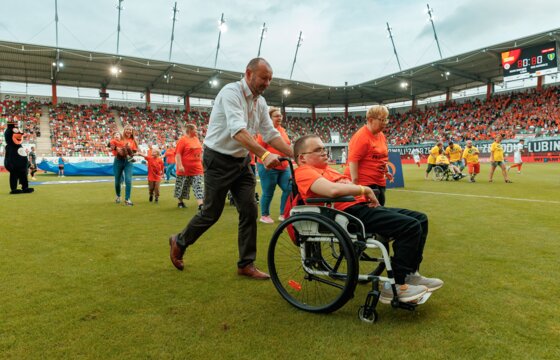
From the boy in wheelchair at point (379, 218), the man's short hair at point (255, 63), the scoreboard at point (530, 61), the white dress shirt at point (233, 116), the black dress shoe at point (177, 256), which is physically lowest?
the black dress shoe at point (177, 256)

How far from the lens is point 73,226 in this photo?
5195 mm

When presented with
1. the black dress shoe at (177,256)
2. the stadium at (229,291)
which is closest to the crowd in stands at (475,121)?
the stadium at (229,291)

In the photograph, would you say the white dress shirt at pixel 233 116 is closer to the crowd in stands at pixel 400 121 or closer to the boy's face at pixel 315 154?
the boy's face at pixel 315 154

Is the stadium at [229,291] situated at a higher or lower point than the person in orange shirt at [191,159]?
lower

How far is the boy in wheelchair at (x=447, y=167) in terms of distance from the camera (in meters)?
13.5

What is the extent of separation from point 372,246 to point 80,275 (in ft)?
8.12

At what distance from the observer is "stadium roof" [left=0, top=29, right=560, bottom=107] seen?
29203 mm

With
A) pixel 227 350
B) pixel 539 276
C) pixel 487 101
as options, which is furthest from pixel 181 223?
pixel 487 101

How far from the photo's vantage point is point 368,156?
3.41m

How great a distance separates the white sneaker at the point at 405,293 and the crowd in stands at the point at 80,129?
1235 inches

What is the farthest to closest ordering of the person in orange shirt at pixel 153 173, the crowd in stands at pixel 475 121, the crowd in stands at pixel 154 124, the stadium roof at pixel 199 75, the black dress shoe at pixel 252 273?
1. the crowd in stands at pixel 154 124
2. the crowd in stands at pixel 475 121
3. the stadium roof at pixel 199 75
4. the person in orange shirt at pixel 153 173
5. the black dress shoe at pixel 252 273

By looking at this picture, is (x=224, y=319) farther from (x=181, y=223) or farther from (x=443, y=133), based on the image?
(x=443, y=133)

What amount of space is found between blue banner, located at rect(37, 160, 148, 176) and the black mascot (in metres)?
10.3

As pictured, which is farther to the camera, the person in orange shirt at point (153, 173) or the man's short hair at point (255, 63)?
the person in orange shirt at point (153, 173)
